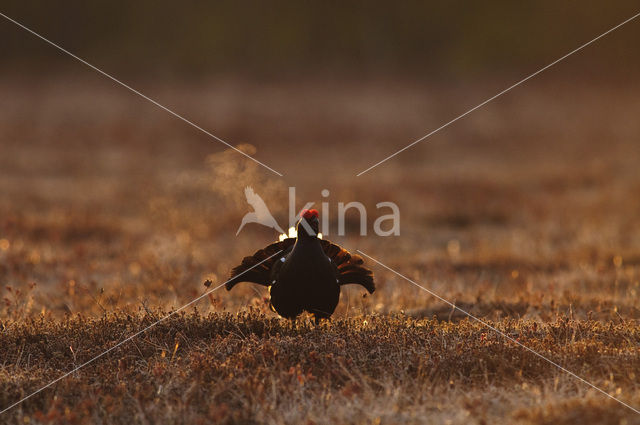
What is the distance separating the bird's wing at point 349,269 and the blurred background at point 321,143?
3.32ft

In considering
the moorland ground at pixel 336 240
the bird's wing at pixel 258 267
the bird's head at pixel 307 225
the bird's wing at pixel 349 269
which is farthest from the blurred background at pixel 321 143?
the bird's head at pixel 307 225

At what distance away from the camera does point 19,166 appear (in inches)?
813

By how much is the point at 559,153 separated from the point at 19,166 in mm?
19540

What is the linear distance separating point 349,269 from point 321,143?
2088 centimetres

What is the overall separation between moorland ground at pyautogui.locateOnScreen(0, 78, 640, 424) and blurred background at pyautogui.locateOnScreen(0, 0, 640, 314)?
4.1 inches

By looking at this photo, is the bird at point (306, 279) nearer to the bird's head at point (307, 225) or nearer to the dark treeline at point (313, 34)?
the bird's head at point (307, 225)

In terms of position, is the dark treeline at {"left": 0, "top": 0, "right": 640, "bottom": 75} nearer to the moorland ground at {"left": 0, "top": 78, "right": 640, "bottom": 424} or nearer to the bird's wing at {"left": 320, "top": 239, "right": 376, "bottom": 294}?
the moorland ground at {"left": 0, "top": 78, "right": 640, "bottom": 424}

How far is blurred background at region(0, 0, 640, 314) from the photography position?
10094 mm


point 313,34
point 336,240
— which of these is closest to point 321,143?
point 313,34

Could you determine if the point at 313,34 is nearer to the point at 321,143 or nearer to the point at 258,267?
the point at 321,143

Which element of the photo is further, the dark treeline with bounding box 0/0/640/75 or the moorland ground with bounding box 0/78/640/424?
the dark treeline with bounding box 0/0/640/75

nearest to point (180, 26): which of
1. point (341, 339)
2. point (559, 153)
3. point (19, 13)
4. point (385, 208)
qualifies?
point (19, 13)

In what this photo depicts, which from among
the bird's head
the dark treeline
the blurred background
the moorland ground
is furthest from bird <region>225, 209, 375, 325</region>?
the dark treeline

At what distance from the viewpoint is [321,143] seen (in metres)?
27.4
